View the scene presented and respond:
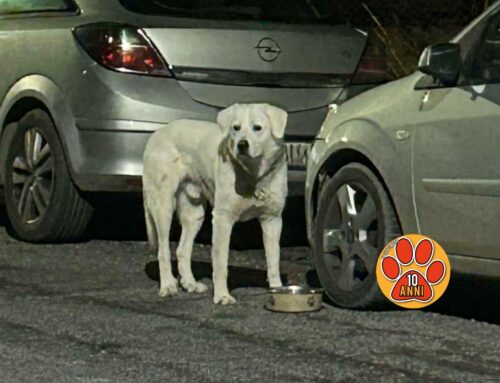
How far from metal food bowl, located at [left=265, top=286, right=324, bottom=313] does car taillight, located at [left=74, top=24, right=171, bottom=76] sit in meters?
2.44

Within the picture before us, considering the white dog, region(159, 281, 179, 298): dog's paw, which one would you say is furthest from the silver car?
region(159, 281, 179, 298): dog's paw

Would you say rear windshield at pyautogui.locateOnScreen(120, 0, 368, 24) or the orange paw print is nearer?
the orange paw print

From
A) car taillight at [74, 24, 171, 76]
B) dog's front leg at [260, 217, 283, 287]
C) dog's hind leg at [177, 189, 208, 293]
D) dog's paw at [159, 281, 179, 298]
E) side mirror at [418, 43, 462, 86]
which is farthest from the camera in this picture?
car taillight at [74, 24, 171, 76]

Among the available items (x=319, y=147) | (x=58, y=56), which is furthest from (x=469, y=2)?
(x=319, y=147)

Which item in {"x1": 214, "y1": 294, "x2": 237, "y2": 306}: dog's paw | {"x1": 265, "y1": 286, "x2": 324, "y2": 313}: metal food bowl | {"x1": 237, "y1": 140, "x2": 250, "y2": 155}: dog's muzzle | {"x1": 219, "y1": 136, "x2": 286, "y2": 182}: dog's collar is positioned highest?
{"x1": 237, "y1": 140, "x2": 250, "y2": 155}: dog's muzzle

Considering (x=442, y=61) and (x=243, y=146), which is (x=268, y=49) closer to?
(x=243, y=146)

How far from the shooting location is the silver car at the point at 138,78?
10.9m

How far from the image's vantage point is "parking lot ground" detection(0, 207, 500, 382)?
7184 mm

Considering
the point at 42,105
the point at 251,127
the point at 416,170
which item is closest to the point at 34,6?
the point at 42,105

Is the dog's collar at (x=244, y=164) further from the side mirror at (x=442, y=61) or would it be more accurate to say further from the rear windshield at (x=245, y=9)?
the rear windshield at (x=245, y=9)

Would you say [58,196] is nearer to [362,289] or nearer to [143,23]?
[143,23]

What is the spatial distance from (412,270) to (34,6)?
423cm

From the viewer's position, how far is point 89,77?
1100 centimetres

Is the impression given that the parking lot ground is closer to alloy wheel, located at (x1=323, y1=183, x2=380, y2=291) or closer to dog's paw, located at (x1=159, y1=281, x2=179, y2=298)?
dog's paw, located at (x1=159, y1=281, x2=179, y2=298)
